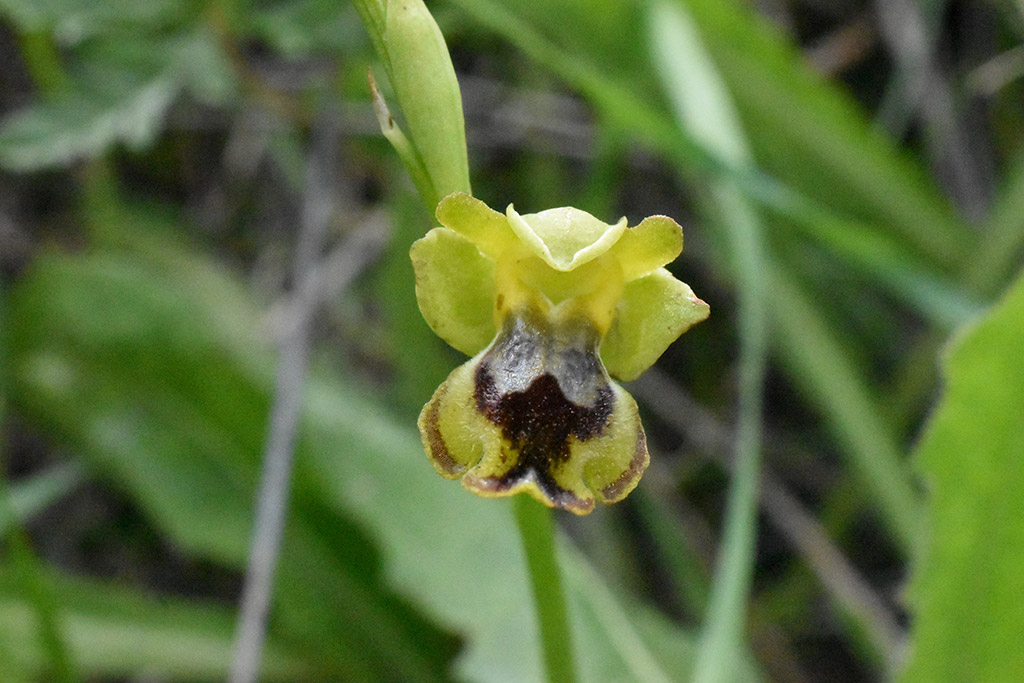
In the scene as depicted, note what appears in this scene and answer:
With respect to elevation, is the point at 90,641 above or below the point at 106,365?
below

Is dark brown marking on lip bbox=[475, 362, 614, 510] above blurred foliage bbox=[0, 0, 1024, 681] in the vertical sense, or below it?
below

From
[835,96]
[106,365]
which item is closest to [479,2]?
[835,96]

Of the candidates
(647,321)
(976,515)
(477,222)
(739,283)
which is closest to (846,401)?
(739,283)

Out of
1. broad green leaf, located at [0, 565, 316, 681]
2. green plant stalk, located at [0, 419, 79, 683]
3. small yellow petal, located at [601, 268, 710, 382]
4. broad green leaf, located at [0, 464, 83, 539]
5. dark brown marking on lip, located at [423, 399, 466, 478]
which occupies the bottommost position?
dark brown marking on lip, located at [423, 399, 466, 478]

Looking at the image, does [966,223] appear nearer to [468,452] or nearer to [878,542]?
[878,542]

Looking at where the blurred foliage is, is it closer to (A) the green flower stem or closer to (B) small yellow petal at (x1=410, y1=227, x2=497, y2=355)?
(A) the green flower stem

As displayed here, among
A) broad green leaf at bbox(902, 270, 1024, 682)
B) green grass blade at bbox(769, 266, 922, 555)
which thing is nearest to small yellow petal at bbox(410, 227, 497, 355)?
broad green leaf at bbox(902, 270, 1024, 682)
